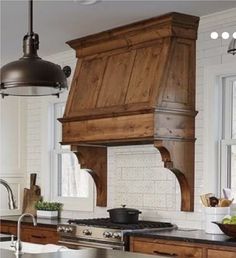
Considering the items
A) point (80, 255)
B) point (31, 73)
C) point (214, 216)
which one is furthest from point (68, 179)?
point (31, 73)

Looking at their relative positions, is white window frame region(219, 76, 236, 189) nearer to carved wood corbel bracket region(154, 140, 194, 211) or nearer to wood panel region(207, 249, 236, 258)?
carved wood corbel bracket region(154, 140, 194, 211)

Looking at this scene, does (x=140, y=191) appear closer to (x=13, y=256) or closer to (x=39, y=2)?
(x=39, y=2)

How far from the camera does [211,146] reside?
5.15m

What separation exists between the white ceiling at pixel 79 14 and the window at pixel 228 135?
702 mm

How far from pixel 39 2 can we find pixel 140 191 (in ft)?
6.86

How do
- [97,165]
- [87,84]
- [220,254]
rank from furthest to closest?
[97,165] < [87,84] < [220,254]

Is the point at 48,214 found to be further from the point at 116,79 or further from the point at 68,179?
the point at 116,79

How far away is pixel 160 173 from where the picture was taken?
18.3ft

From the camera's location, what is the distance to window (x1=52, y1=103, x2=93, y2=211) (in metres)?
6.55

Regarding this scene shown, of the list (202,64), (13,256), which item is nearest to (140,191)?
(202,64)

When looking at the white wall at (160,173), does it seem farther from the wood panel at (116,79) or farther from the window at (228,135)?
the wood panel at (116,79)

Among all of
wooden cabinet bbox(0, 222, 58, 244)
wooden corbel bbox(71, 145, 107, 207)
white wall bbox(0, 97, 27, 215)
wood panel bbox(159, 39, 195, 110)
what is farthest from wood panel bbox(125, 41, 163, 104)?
white wall bbox(0, 97, 27, 215)

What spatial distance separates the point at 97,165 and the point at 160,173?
835 millimetres

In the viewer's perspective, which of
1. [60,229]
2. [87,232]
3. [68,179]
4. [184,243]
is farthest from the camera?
[68,179]
